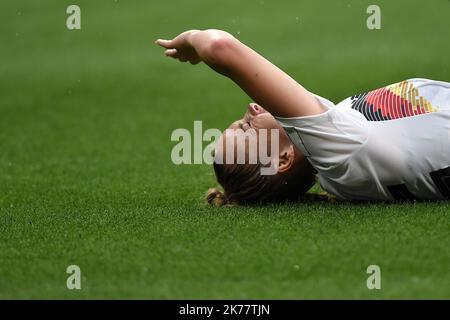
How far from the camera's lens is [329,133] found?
131 inches

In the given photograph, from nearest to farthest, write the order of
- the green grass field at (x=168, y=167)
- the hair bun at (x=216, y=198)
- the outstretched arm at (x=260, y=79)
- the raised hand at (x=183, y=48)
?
the green grass field at (x=168, y=167) < the outstretched arm at (x=260, y=79) < the raised hand at (x=183, y=48) < the hair bun at (x=216, y=198)

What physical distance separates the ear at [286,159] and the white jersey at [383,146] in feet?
0.53

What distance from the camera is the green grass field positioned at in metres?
2.81

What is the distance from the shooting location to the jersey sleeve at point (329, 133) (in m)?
3.32

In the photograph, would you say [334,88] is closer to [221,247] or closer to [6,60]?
[6,60]

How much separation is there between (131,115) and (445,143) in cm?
405

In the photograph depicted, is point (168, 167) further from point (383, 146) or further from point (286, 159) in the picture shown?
point (383, 146)

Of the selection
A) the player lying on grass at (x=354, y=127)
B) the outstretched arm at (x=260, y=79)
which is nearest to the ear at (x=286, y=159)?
the player lying on grass at (x=354, y=127)

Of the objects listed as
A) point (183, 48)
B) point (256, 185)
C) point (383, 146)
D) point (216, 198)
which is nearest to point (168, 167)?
point (216, 198)

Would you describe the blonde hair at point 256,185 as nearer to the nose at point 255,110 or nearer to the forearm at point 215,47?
the nose at point 255,110

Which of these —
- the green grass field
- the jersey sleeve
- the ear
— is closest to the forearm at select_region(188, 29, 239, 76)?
the jersey sleeve

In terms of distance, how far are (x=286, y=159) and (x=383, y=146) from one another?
1.48 ft
